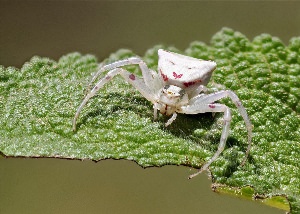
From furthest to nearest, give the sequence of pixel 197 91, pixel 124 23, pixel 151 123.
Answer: pixel 124 23 < pixel 197 91 < pixel 151 123

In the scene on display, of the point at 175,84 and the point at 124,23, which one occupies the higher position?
the point at 175,84

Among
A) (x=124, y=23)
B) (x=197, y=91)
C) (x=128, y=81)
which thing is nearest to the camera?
(x=128, y=81)

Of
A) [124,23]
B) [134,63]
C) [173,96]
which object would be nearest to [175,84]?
[173,96]

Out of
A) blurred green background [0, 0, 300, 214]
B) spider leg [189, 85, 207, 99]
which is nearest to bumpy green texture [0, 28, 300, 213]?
spider leg [189, 85, 207, 99]

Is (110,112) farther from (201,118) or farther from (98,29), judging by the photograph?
(98,29)

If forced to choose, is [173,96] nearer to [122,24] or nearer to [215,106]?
[215,106]

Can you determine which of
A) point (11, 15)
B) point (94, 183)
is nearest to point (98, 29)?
point (11, 15)

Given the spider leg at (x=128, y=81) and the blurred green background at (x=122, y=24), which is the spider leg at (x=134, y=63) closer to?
the spider leg at (x=128, y=81)

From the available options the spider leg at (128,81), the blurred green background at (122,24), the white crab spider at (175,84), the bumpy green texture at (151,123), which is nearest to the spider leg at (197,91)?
the white crab spider at (175,84)
